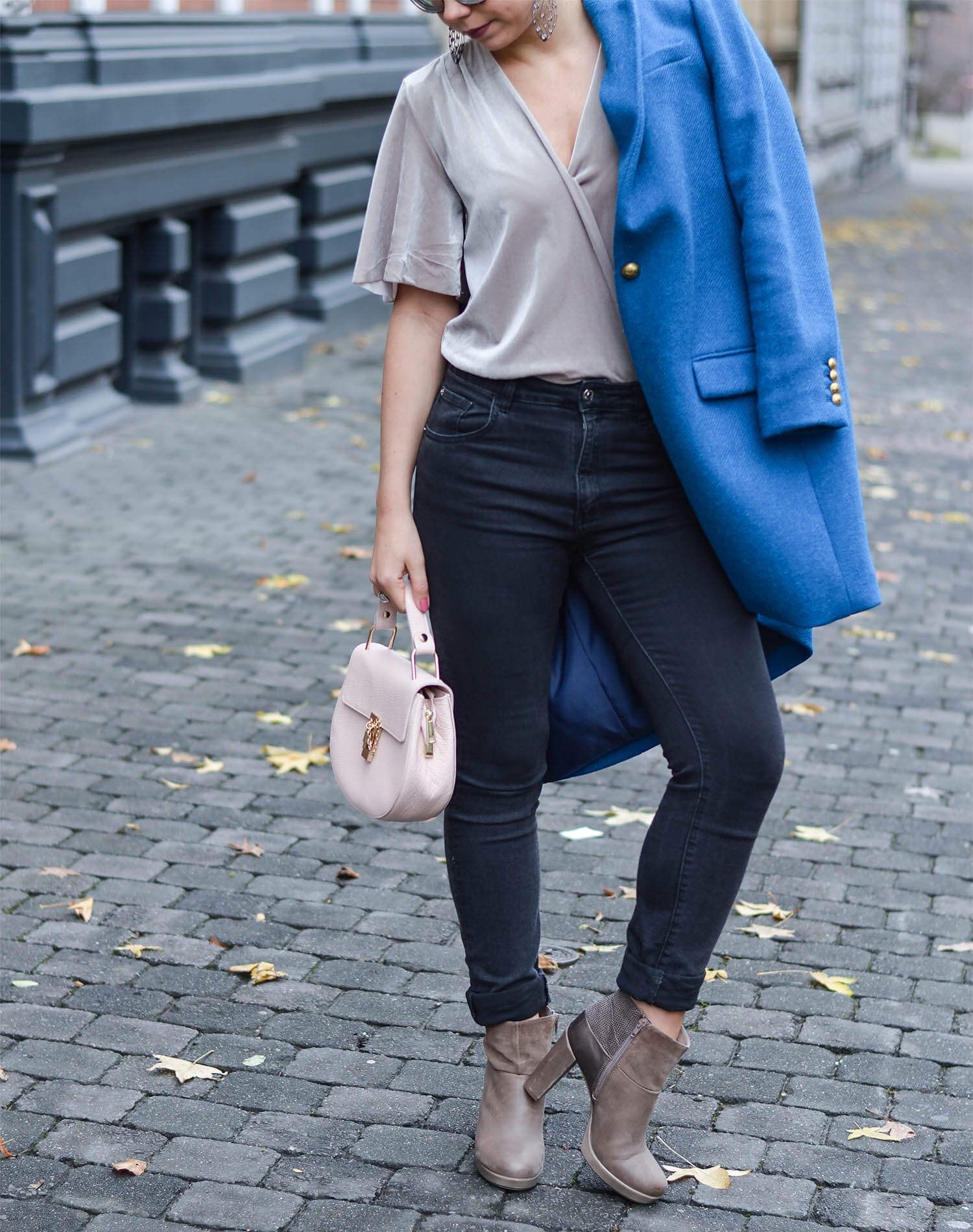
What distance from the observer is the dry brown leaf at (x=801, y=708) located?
5488 millimetres

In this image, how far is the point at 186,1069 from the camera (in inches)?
126

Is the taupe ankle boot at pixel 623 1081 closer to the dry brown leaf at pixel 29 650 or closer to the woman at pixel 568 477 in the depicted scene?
the woman at pixel 568 477

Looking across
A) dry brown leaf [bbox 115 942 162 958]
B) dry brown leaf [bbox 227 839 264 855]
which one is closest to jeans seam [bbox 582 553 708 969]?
dry brown leaf [bbox 115 942 162 958]

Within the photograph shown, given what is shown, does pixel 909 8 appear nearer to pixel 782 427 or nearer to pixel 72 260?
pixel 72 260

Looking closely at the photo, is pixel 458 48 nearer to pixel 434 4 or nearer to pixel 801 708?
pixel 434 4

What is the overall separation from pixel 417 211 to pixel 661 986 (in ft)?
3.98

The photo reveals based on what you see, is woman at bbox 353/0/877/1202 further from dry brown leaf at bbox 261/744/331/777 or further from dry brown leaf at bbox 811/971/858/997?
dry brown leaf at bbox 261/744/331/777

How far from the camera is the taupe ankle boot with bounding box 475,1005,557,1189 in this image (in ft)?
9.39

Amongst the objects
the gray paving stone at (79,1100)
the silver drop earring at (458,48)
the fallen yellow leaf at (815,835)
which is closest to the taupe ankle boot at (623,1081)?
the gray paving stone at (79,1100)

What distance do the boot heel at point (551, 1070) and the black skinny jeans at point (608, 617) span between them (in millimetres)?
169

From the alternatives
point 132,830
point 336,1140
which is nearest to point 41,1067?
point 336,1140

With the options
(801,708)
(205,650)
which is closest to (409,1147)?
(801,708)

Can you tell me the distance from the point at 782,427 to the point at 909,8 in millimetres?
51917

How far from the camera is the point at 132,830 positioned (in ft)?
14.3
